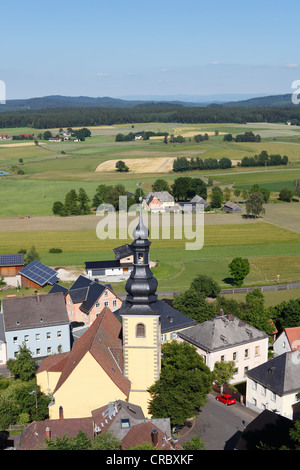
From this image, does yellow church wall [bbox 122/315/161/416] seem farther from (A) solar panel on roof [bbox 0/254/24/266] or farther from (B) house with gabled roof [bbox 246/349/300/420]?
(A) solar panel on roof [bbox 0/254/24/266]

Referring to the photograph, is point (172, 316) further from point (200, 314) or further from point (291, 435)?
point (291, 435)

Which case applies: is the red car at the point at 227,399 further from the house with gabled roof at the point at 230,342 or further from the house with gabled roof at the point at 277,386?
the house with gabled roof at the point at 230,342

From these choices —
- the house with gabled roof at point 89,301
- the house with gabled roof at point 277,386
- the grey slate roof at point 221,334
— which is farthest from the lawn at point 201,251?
the house with gabled roof at point 277,386

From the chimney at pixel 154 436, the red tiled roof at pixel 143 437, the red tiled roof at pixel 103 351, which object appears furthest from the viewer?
the red tiled roof at pixel 103 351
